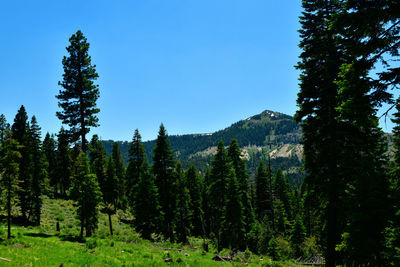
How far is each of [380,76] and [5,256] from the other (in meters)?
17.4

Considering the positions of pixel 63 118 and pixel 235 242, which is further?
pixel 235 242

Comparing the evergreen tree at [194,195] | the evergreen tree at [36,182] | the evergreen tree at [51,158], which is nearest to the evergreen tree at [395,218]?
the evergreen tree at [36,182]

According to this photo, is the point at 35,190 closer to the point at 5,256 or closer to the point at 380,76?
the point at 5,256

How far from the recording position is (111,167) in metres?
36.0

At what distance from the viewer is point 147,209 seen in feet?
103

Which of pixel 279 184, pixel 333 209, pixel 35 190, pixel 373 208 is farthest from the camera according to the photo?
pixel 279 184

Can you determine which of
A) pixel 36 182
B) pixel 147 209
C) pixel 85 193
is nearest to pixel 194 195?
pixel 147 209

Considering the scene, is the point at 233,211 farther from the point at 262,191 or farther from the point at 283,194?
the point at 283,194

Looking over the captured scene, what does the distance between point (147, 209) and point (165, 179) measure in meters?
4.89

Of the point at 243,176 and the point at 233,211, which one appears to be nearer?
the point at 233,211

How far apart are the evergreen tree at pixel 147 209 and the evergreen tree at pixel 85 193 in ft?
30.7

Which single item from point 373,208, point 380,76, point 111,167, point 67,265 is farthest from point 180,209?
point 380,76

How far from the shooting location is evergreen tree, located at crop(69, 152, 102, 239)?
2197cm

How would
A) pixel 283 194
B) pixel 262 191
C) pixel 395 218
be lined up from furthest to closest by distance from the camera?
pixel 283 194 → pixel 262 191 → pixel 395 218
